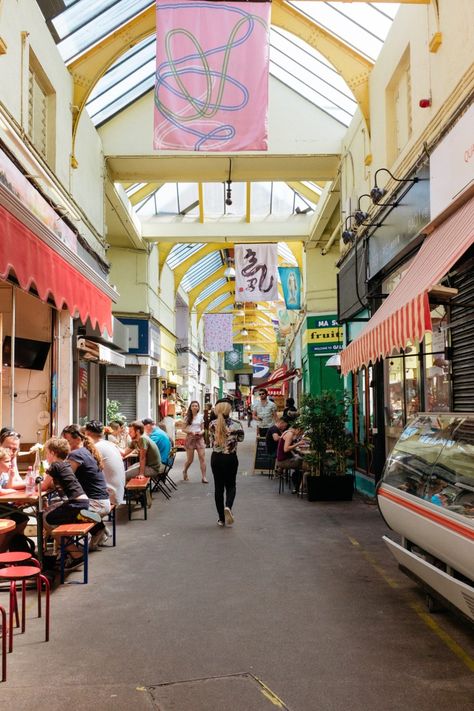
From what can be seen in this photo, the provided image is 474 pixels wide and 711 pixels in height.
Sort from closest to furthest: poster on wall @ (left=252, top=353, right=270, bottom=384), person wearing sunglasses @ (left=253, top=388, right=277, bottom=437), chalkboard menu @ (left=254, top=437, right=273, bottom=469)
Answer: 1. chalkboard menu @ (left=254, top=437, right=273, bottom=469)
2. person wearing sunglasses @ (left=253, top=388, right=277, bottom=437)
3. poster on wall @ (left=252, top=353, right=270, bottom=384)

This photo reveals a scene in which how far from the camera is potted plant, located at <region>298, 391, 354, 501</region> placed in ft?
34.4

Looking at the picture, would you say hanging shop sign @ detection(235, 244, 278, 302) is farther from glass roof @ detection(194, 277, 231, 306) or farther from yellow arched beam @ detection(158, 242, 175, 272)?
glass roof @ detection(194, 277, 231, 306)

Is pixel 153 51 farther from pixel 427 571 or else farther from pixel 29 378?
pixel 427 571

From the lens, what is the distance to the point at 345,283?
43.3ft

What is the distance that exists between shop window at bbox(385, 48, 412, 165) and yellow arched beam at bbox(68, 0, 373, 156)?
0.98 meters

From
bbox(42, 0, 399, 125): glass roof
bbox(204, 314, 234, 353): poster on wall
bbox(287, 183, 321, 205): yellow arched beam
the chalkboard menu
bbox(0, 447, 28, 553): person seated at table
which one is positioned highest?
bbox(42, 0, 399, 125): glass roof

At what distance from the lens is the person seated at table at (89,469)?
263 inches

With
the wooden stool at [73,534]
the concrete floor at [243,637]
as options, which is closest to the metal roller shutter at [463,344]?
the concrete floor at [243,637]

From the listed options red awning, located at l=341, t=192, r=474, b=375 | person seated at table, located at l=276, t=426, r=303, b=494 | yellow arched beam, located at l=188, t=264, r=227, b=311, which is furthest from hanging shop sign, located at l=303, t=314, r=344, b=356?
yellow arched beam, located at l=188, t=264, r=227, b=311

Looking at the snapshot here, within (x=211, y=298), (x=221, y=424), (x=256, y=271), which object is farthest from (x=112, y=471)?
(x=211, y=298)

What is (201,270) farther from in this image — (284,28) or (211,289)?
(284,28)

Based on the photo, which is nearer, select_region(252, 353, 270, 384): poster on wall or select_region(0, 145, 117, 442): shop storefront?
select_region(0, 145, 117, 442): shop storefront

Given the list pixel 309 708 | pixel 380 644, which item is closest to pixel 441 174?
pixel 380 644

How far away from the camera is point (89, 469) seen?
6754 millimetres
